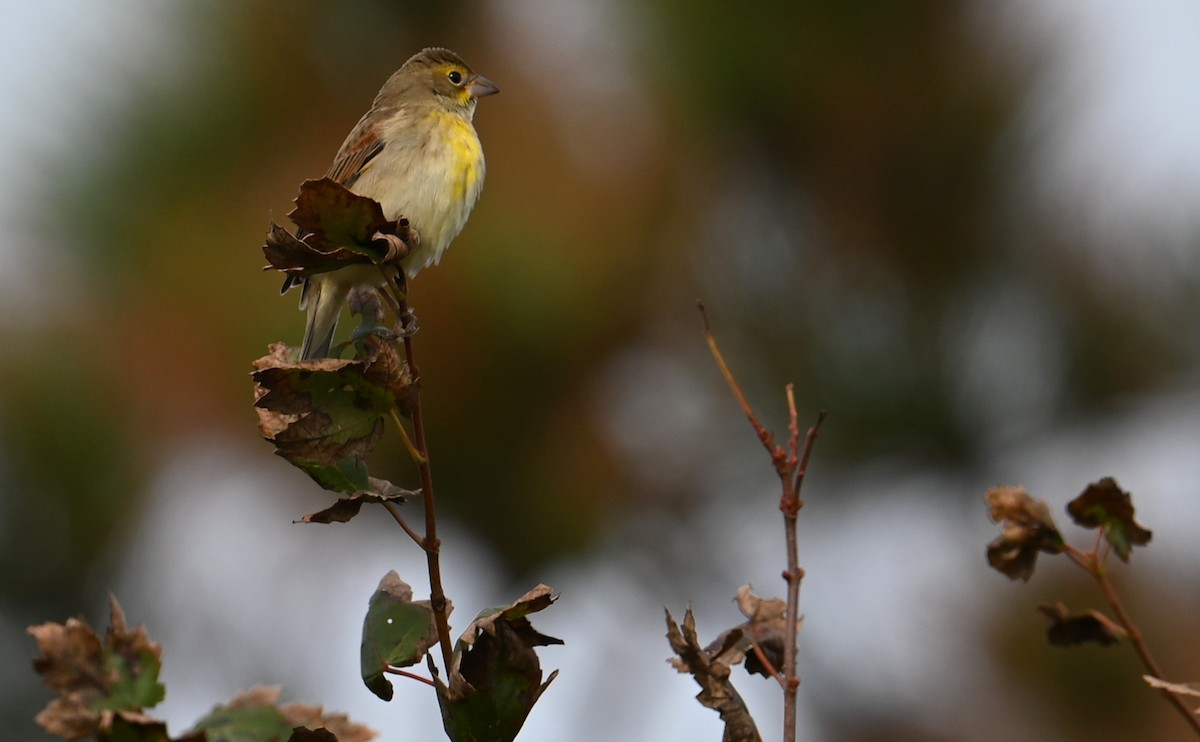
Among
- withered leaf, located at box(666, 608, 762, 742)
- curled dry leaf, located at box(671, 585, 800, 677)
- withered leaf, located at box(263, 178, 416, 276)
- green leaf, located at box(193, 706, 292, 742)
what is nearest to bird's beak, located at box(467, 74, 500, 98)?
withered leaf, located at box(263, 178, 416, 276)

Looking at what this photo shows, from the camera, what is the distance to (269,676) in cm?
481

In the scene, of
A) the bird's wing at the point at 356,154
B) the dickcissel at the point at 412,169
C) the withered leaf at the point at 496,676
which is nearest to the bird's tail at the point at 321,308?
the dickcissel at the point at 412,169

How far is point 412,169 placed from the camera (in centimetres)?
308

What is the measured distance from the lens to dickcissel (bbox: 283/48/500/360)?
9.81 ft

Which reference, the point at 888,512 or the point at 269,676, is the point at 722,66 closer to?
the point at 888,512

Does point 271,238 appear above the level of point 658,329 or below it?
below

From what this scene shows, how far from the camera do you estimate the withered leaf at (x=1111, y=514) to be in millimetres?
1384

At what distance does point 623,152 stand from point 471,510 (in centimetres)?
155

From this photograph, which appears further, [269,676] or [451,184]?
[269,676]

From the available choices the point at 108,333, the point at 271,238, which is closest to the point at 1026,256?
the point at 108,333

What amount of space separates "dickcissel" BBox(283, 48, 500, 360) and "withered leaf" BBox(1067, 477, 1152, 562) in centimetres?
163

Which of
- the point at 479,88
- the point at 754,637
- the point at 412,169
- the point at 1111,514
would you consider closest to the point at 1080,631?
the point at 1111,514

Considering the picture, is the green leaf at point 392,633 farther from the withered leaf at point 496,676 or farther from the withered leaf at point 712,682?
the withered leaf at point 712,682

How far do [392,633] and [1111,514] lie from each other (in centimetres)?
69
